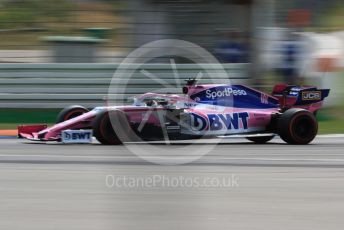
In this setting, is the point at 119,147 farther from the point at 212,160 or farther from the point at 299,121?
the point at 299,121

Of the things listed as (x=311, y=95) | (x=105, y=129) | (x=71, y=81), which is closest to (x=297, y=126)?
(x=311, y=95)

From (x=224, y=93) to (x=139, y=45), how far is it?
4.61 m

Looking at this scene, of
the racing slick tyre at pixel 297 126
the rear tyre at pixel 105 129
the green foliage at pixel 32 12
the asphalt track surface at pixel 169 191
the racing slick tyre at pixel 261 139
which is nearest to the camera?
the asphalt track surface at pixel 169 191

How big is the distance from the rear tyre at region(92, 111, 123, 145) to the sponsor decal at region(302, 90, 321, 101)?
9.91 feet

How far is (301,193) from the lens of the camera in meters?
6.73

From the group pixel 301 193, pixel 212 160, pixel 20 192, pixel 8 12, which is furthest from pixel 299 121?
pixel 8 12

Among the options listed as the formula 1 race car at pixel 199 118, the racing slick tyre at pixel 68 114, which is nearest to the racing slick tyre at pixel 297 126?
the formula 1 race car at pixel 199 118

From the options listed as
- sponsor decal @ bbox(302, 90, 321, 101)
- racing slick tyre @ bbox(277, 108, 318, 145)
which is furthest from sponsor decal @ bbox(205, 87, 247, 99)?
sponsor decal @ bbox(302, 90, 321, 101)

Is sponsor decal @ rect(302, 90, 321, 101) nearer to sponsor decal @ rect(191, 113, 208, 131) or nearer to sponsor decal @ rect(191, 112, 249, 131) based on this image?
sponsor decal @ rect(191, 112, 249, 131)

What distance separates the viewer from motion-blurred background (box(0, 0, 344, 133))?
14.9 metres

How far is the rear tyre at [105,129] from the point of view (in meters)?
10.5

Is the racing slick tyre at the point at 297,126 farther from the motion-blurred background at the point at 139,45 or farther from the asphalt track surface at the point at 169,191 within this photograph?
the motion-blurred background at the point at 139,45

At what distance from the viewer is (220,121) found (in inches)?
436

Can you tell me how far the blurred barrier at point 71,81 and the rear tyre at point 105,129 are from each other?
13.8 ft
